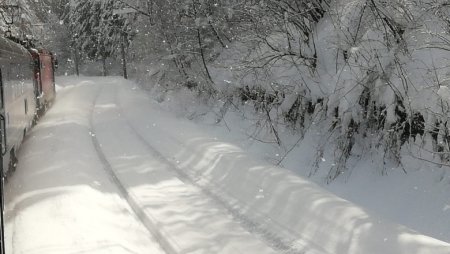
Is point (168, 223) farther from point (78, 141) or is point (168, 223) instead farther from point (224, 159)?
point (78, 141)

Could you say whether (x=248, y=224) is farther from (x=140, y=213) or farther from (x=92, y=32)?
(x=92, y=32)

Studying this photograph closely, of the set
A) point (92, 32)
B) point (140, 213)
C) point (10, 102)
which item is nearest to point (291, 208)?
point (140, 213)

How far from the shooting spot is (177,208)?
7.73 metres

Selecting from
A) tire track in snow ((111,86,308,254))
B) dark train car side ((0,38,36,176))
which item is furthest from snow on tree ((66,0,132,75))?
tire track in snow ((111,86,308,254))

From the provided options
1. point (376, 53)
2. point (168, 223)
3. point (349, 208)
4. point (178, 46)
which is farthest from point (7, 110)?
point (178, 46)

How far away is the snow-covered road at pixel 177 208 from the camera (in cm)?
610

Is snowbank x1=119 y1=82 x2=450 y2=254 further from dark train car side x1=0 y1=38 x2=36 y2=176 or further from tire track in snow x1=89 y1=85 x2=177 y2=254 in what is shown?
dark train car side x1=0 y1=38 x2=36 y2=176

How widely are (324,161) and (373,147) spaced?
127 cm

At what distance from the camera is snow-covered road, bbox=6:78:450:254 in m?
6.10

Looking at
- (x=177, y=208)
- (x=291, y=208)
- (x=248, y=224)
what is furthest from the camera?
(x=177, y=208)

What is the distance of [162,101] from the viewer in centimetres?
2602

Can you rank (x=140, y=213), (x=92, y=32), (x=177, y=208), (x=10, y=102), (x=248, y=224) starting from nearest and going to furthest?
(x=248, y=224) < (x=140, y=213) < (x=177, y=208) < (x=10, y=102) < (x=92, y=32)

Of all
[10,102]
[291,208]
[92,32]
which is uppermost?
[92,32]

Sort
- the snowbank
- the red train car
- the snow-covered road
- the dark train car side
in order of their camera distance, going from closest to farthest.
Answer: the snowbank
the snow-covered road
the dark train car side
the red train car
